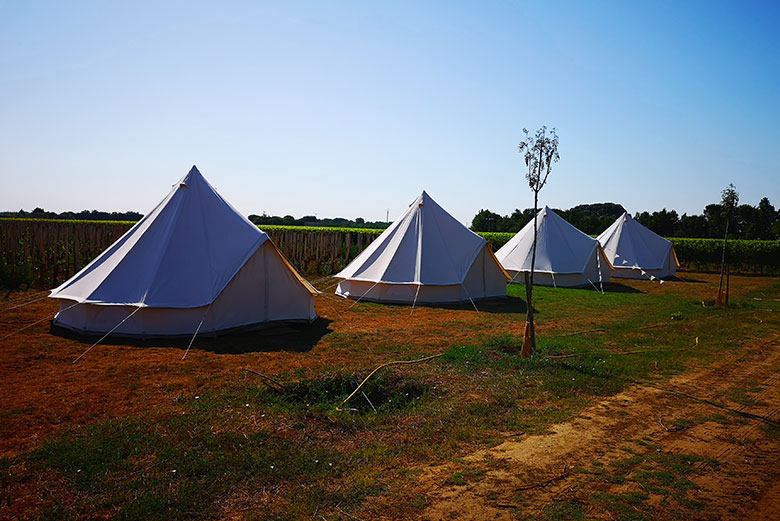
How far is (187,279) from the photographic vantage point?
30.4 feet

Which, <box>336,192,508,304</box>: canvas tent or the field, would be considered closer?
the field

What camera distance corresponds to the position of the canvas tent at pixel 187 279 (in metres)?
8.92

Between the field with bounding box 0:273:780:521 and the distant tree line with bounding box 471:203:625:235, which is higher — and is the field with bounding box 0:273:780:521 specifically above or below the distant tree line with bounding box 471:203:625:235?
below

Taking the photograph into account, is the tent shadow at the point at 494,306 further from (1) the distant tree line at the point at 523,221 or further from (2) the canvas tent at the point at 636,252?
(1) the distant tree line at the point at 523,221

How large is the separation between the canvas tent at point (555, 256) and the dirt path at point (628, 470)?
13.5 meters

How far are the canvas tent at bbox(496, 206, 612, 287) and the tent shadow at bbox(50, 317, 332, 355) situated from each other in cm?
1200

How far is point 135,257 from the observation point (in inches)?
371

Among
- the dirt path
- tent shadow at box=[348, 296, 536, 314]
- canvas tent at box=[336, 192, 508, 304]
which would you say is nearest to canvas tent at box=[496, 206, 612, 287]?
canvas tent at box=[336, 192, 508, 304]

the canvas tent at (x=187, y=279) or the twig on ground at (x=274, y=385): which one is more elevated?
the canvas tent at (x=187, y=279)

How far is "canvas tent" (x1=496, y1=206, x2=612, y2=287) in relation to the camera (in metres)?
19.6

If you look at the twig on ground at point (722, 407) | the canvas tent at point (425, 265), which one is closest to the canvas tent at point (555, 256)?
the canvas tent at point (425, 265)

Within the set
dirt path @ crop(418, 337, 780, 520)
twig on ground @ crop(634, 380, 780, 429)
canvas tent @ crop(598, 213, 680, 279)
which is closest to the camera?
dirt path @ crop(418, 337, 780, 520)

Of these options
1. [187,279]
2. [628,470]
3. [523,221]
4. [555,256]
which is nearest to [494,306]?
[555,256]

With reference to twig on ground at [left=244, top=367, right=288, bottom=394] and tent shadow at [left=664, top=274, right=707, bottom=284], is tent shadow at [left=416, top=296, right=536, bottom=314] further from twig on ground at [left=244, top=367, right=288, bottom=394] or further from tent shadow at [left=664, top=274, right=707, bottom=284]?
tent shadow at [left=664, top=274, right=707, bottom=284]
